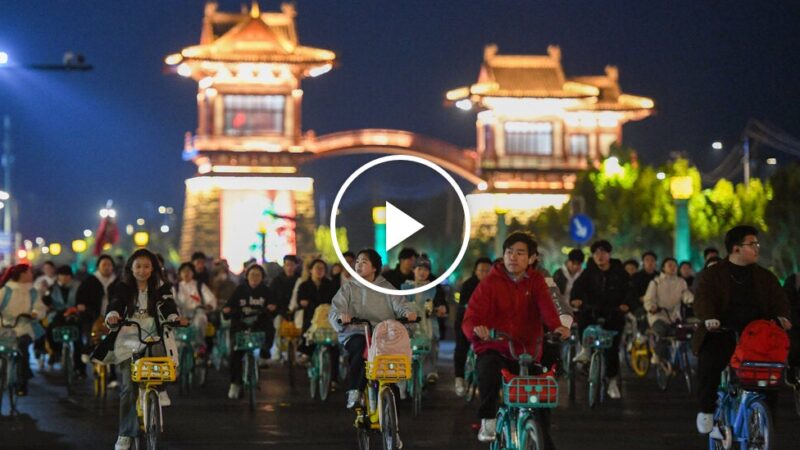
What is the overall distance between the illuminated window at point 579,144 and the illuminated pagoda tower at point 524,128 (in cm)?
40

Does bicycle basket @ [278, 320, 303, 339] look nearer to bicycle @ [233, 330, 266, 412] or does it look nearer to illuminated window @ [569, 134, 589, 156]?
bicycle @ [233, 330, 266, 412]

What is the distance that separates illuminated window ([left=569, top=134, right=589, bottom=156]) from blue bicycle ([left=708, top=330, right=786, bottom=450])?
6678cm

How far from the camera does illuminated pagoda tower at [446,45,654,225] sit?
245 feet

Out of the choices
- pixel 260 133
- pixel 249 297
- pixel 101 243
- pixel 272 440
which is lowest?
pixel 272 440

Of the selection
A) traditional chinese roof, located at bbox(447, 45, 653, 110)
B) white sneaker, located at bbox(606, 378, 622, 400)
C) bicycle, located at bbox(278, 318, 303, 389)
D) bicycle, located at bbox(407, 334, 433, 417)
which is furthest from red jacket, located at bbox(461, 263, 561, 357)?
traditional chinese roof, located at bbox(447, 45, 653, 110)

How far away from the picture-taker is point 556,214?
241 ft

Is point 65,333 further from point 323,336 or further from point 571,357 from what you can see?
point 571,357

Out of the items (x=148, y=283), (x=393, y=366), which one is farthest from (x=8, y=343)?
(x=393, y=366)

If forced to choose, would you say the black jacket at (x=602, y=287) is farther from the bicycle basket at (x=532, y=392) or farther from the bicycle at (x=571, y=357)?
the bicycle basket at (x=532, y=392)

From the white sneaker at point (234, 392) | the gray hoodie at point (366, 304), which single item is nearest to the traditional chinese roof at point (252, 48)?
the white sneaker at point (234, 392)

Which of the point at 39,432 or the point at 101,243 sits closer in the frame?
the point at 39,432

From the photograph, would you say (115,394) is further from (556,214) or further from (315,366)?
(556,214)

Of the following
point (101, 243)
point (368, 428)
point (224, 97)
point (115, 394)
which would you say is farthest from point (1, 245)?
point (368, 428)

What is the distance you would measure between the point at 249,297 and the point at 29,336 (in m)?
2.55
